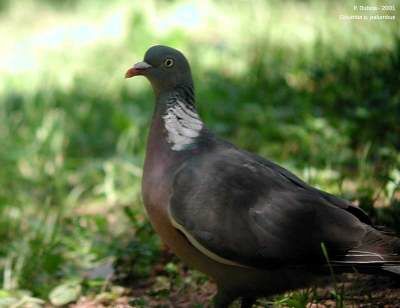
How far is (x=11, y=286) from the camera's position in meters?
3.70

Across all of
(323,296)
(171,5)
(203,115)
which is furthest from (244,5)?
(323,296)

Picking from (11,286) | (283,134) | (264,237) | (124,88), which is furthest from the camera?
(124,88)

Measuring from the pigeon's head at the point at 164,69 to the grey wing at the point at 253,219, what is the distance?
1.54 feet

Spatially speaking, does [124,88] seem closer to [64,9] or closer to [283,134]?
[283,134]

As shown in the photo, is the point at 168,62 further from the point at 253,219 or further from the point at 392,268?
the point at 392,268

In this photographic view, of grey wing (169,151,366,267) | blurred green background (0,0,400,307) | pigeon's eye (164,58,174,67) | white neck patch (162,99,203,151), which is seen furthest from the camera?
blurred green background (0,0,400,307)

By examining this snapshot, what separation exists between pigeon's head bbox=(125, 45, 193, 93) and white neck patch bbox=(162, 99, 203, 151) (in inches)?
3.5

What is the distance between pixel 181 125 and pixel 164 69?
0.26m

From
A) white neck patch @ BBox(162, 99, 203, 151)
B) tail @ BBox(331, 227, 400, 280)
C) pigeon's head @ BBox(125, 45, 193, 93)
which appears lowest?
tail @ BBox(331, 227, 400, 280)

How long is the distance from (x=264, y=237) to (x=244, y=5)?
15.9 ft

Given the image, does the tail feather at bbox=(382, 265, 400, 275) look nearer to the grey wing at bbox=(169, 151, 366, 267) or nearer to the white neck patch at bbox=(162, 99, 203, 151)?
the grey wing at bbox=(169, 151, 366, 267)

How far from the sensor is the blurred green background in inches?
151

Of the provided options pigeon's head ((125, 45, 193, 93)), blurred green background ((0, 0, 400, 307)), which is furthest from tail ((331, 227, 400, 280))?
pigeon's head ((125, 45, 193, 93))

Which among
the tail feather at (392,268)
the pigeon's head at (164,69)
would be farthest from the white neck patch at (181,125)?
the tail feather at (392,268)
